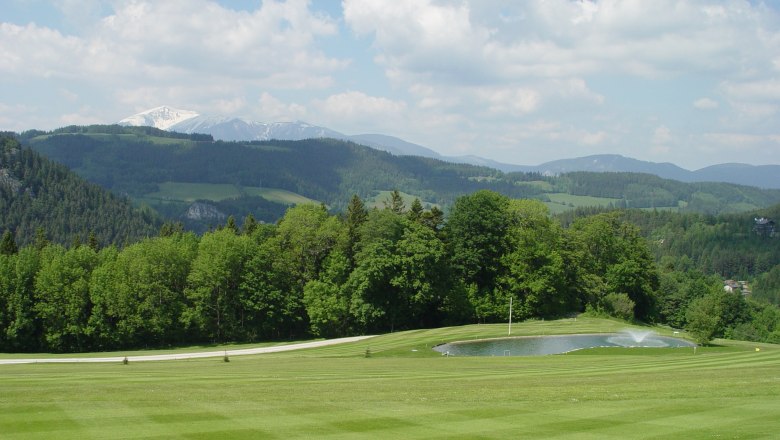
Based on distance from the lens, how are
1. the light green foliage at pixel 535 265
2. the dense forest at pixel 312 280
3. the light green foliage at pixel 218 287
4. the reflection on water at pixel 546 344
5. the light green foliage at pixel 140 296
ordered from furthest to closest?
the light green foliage at pixel 535 265 < the light green foliage at pixel 218 287 < the dense forest at pixel 312 280 < the light green foliage at pixel 140 296 < the reflection on water at pixel 546 344

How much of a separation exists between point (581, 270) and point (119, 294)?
168ft

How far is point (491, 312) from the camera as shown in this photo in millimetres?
67688

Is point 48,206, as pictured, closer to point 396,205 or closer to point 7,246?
point 7,246

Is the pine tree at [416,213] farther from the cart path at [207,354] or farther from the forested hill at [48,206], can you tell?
the forested hill at [48,206]

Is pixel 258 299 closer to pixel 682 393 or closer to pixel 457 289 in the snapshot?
pixel 457 289

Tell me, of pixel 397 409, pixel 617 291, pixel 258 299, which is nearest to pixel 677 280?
pixel 617 291

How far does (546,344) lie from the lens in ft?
165

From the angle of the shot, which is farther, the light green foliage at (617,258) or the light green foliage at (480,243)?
the light green foliage at (617,258)

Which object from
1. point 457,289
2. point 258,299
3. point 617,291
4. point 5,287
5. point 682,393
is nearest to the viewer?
point 682,393

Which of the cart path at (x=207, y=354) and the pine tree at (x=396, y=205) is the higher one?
the pine tree at (x=396, y=205)

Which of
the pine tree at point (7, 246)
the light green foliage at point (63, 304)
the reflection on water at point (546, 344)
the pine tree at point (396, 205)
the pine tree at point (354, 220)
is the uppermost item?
the pine tree at point (396, 205)

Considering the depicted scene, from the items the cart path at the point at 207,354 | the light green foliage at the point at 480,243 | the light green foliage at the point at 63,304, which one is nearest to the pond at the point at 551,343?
the cart path at the point at 207,354

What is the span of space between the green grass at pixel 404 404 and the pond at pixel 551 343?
16.1 m

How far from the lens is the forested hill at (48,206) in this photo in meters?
176
